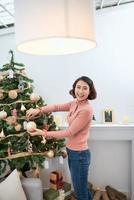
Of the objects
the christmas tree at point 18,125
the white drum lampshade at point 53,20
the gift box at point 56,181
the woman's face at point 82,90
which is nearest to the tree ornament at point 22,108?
the christmas tree at point 18,125

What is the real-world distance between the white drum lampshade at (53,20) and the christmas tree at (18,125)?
4.88ft

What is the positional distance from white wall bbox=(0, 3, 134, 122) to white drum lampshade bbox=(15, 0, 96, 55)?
6.82 feet

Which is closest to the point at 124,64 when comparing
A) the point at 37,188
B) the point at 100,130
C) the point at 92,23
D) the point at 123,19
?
the point at 123,19

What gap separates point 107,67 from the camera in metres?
3.31

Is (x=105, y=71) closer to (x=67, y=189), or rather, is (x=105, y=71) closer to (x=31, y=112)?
(x=31, y=112)

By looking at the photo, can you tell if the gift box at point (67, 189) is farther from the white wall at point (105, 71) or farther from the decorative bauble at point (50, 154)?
the decorative bauble at point (50, 154)

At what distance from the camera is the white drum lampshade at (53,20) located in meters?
1.14

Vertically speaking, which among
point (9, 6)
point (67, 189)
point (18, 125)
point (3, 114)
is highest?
point (9, 6)

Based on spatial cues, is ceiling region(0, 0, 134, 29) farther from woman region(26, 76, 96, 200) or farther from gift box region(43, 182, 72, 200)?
gift box region(43, 182, 72, 200)

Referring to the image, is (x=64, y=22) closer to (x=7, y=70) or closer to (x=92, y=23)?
(x=92, y=23)

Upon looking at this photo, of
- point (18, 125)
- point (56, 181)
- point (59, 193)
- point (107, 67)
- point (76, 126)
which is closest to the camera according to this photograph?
point (76, 126)

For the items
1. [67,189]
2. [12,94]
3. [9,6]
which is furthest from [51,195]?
[9,6]

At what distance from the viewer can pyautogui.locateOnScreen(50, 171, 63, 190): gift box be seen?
120 inches

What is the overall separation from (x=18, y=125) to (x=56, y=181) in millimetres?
916
